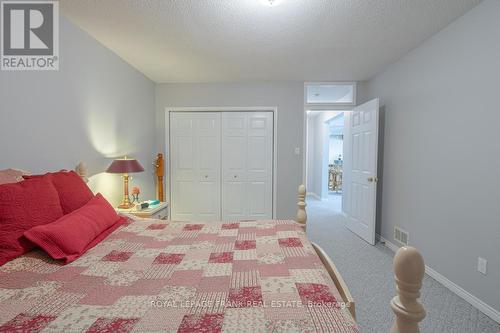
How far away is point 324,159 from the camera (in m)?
6.66

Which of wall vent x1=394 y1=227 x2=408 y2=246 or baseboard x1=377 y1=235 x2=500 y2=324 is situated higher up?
wall vent x1=394 y1=227 x2=408 y2=246

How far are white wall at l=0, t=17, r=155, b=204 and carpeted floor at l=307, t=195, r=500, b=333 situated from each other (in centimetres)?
279

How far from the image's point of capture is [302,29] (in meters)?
2.30

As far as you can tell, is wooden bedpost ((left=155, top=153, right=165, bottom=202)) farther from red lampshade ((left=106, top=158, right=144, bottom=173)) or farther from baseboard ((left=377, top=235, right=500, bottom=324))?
baseboard ((left=377, top=235, right=500, bottom=324))

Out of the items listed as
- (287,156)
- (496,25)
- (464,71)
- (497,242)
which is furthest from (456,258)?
(287,156)

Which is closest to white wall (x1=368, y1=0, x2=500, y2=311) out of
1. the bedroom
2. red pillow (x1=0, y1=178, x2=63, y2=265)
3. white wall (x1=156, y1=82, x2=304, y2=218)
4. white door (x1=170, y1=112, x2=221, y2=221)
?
the bedroom

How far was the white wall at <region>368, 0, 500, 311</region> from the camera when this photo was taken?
1.86 meters

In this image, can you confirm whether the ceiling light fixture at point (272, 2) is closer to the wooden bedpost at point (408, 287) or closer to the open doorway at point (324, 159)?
the wooden bedpost at point (408, 287)

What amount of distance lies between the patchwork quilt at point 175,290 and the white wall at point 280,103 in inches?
97.3

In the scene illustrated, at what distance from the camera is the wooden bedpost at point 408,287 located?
→ 63 cm

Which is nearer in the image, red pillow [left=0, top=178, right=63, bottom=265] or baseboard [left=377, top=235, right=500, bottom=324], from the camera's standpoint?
red pillow [left=0, top=178, right=63, bottom=265]

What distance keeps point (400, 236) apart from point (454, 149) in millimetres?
1304

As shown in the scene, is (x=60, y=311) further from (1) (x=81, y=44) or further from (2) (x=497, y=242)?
(2) (x=497, y=242)

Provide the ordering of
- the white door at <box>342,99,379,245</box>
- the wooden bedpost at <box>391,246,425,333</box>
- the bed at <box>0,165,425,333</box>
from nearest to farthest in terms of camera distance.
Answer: the wooden bedpost at <box>391,246,425,333</box> < the bed at <box>0,165,425,333</box> < the white door at <box>342,99,379,245</box>
